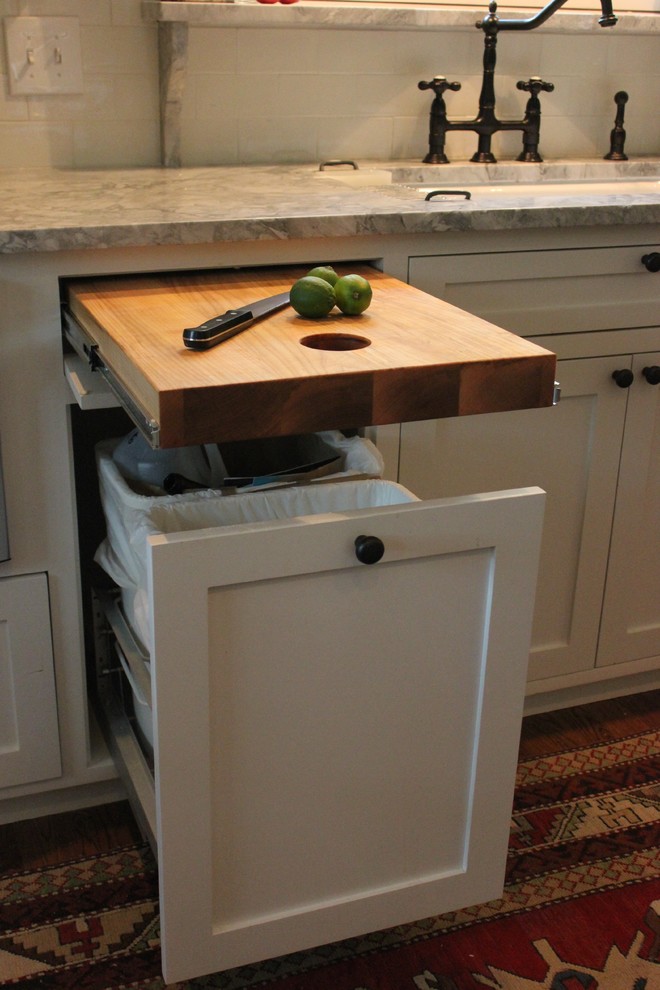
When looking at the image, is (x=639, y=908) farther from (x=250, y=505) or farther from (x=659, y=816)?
(x=250, y=505)

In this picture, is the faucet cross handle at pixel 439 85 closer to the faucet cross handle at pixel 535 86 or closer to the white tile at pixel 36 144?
the faucet cross handle at pixel 535 86

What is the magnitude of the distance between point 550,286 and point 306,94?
0.73 meters

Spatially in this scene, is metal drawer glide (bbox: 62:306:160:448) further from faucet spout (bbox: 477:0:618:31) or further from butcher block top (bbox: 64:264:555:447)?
faucet spout (bbox: 477:0:618:31)

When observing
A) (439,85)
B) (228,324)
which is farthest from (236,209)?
(439,85)

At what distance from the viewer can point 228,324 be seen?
1.17 meters

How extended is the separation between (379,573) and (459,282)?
0.69 m

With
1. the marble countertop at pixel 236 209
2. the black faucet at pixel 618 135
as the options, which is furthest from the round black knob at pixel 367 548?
the black faucet at pixel 618 135

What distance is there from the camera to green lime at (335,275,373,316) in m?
1.24

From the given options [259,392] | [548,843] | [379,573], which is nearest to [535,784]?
[548,843]

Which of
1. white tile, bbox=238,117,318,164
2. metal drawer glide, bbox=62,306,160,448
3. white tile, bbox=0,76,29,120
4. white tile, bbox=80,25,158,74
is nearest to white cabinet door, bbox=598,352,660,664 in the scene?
white tile, bbox=238,117,318,164

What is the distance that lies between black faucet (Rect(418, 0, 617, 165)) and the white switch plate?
0.67 metres

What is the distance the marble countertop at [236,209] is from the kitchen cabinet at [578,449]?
7 centimetres

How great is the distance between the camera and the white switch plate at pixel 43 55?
1.89m

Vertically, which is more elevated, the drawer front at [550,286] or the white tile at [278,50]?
the white tile at [278,50]
